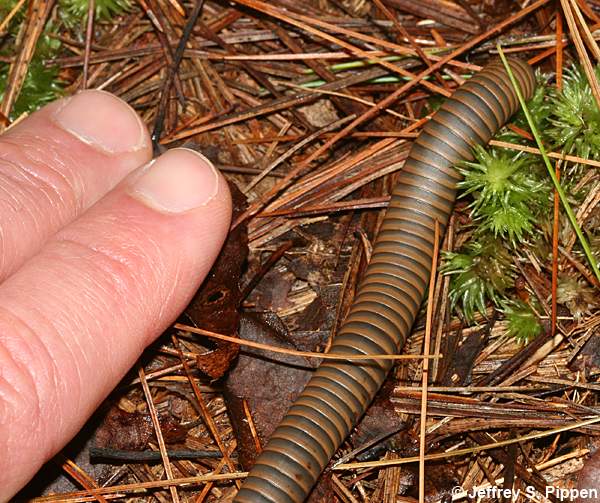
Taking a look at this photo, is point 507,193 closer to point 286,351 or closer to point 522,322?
point 522,322

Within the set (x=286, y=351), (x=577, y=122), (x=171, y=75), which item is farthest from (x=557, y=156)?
(x=171, y=75)

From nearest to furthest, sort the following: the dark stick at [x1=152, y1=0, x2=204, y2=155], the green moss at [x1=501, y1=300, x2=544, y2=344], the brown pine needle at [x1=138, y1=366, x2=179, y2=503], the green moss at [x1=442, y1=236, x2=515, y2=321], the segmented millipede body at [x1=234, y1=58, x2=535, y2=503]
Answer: the segmented millipede body at [x1=234, y1=58, x2=535, y2=503]
the brown pine needle at [x1=138, y1=366, x2=179, y2=503]
the green moss at [x1=501, y1=300, x2=544, y2=344]
the green moss at [x1=442, y1=236, x2=515, y2=321]
the dark stick at [x1=152, y1=0, x2=204, y2=155]

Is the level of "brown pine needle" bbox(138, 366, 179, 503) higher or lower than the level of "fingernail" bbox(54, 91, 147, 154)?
lower


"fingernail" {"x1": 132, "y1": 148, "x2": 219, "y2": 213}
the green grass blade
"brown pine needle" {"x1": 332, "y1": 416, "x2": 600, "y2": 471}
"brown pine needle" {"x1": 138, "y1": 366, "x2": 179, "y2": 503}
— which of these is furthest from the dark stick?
"brown pine needle" {"x1": 332, "y1": 416, "x2": 600, "y2": 471}

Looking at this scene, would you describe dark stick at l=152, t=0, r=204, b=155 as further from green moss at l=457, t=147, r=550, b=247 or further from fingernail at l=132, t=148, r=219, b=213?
green moss at l=457, t=147, r=550, b=247

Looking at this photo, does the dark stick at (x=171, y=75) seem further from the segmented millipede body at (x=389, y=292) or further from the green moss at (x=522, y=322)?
the green moss at (x=522, y=322)

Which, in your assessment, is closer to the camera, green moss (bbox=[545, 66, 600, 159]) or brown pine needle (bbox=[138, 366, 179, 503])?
brown pine needle (bbox=[138, 366, 179, 503])
